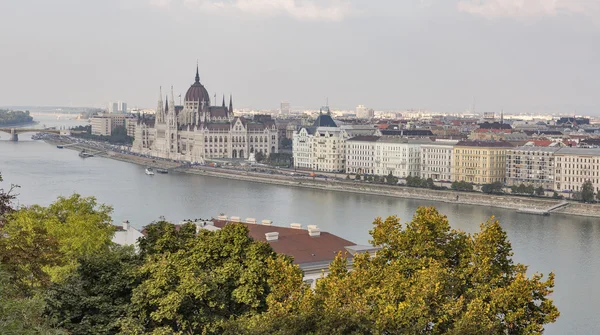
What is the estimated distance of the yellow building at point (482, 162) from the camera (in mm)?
32531

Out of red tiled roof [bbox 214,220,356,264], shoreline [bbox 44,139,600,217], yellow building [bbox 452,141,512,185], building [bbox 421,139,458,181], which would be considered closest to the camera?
red tiled roof [bbox 214,220,356,264]

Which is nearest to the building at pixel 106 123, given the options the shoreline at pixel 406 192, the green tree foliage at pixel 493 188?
the shoreline at pixel 406 192

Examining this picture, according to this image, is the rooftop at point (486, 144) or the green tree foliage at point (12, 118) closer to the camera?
the rooftop at point (486, 144)

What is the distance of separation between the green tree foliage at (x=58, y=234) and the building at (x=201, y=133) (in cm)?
3736

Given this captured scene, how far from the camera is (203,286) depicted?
6.94 metres

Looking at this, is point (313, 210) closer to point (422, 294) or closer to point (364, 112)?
point (422, 294)

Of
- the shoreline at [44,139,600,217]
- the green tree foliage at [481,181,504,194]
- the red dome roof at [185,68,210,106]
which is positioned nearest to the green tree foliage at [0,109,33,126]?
the red dome roof at [185,68,210,106]

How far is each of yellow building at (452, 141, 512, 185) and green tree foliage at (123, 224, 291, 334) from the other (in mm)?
25196

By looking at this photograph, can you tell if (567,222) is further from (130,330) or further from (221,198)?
(130,330)

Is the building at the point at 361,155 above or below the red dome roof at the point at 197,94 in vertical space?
below

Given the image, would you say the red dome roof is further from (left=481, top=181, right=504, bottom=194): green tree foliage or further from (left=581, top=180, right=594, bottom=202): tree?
(left=581, top=180, right=594, bottom=202): tree

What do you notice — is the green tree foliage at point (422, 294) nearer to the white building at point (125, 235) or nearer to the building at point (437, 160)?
the white building at point (125, 235)

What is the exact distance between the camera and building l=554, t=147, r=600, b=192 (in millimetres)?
28953

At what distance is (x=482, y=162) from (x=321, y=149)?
32.4ft
